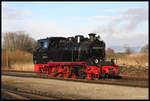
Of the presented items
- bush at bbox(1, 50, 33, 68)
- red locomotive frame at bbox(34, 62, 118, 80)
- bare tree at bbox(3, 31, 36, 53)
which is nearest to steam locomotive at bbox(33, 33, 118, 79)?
red locomotive frame at bbox(34, 62, 118, 80)

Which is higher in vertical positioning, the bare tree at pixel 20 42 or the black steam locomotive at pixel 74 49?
the bare tree at pixel 20 42

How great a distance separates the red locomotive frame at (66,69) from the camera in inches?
568

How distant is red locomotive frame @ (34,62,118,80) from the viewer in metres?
14.4

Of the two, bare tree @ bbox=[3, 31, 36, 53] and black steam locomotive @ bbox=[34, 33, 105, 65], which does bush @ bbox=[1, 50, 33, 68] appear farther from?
black steam locomotive @ bbox=[34, 33, 105, 65]

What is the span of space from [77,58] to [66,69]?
123 centimetres

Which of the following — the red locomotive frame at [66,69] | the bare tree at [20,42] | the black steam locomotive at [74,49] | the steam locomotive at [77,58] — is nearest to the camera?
the red locomotive frame at [66,69]

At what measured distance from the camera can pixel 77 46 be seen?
51.5 feet

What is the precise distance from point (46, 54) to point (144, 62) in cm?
1072

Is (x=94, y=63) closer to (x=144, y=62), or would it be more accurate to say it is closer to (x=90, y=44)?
(x=90, y=44)

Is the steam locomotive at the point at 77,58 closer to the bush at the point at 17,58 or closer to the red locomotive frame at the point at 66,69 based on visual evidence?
the red locomotive frame at the point at 66,69

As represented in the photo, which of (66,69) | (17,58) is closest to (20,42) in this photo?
(17,58)

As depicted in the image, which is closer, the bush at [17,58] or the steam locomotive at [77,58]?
the steam locomotive at [77,58]

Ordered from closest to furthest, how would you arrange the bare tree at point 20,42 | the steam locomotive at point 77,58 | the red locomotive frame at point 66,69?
1. the red locomotive frame at point 66,69
2. the steam locomotive at point 77,58
3. the bare tree at point 20,42

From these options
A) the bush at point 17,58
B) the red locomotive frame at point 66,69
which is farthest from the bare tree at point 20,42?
the red locomotive frame at point 66,69
